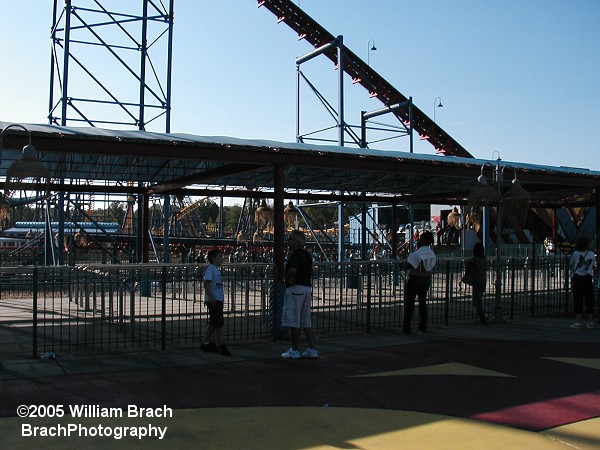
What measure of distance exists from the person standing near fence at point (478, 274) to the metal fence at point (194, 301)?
1.09 feet

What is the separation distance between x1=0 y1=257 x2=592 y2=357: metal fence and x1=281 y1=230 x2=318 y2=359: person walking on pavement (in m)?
1.65

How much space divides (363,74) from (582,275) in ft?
75.3

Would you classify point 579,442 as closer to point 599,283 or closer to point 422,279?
point 422,279

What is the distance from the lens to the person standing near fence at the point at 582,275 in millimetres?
12102

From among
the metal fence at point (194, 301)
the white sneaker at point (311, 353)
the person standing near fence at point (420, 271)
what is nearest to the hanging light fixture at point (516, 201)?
the metal fence at point (194, 301)

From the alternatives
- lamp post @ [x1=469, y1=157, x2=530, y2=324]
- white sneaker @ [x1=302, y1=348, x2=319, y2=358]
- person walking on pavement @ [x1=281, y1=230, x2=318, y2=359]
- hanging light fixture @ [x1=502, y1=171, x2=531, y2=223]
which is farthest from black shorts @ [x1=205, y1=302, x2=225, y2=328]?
hanging light fixture @ [x1=502, y1=171, x2=531, y2=223]

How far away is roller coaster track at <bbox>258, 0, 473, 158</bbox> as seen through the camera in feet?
99.5

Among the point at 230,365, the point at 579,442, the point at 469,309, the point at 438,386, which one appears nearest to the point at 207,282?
the point at 230,365

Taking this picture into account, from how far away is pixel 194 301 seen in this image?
10.8 metres

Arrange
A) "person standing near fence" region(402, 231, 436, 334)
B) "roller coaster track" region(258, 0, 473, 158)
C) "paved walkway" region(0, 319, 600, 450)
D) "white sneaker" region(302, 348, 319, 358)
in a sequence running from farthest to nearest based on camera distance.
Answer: "roller coaster track" region(258, 0, 473, 158) → "person standing near fence" region(402, 231, 436, 334) → "white sneaker" region(302, 348, 319, 358) → "paved walkway" region(0, 319, 600, 450)

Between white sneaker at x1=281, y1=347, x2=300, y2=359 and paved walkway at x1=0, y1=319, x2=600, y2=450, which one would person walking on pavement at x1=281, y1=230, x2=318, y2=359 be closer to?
white sneaker at x1=281, y1=347, x2=300, y2=359

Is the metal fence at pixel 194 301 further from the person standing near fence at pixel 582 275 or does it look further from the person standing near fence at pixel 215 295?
the person standing near fence at pixel 582 275

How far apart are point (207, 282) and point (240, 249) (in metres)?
25.7

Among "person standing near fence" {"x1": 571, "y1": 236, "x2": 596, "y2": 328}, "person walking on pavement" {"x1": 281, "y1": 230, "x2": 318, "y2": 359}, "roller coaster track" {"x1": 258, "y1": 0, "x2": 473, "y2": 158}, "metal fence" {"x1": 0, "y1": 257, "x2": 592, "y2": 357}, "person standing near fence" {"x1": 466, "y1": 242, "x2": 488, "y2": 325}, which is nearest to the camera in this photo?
"person walking on pavement" {"x1": 281, "y1": 230, "x2": 318, "y2": 359}
